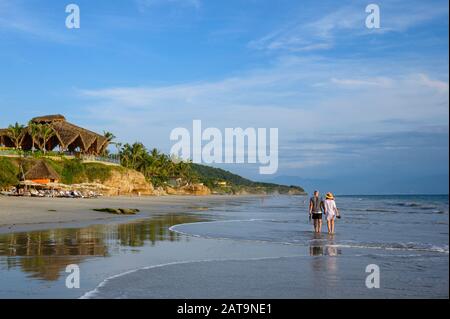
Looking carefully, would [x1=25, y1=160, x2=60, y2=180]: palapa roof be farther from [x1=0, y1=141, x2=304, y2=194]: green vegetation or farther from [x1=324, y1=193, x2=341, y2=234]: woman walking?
[x1=324, y1=193, x2=341, y2=234]: woman walking

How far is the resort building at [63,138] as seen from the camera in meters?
68.1

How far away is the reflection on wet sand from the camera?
9.34 metres

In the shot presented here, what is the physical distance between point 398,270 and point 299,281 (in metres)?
2.60

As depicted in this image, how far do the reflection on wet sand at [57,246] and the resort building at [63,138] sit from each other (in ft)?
179

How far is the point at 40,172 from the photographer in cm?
5294

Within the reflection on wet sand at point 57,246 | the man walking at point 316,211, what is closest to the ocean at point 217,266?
the reflection on wet sand at point 57,246

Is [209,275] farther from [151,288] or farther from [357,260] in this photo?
[357,260]

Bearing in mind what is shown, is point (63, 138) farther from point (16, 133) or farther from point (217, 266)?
point (217, 266)

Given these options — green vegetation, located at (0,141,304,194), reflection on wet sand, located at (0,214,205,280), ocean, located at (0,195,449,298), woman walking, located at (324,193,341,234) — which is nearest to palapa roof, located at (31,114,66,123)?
green vegetation, located at (0,141,304,194)

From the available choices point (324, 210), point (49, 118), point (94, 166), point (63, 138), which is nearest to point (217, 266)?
point (324, 210)

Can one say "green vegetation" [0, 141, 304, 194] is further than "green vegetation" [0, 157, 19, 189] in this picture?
Yes

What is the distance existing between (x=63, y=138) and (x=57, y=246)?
2332 inches

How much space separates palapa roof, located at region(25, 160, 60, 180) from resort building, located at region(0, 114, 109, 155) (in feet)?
46.0
